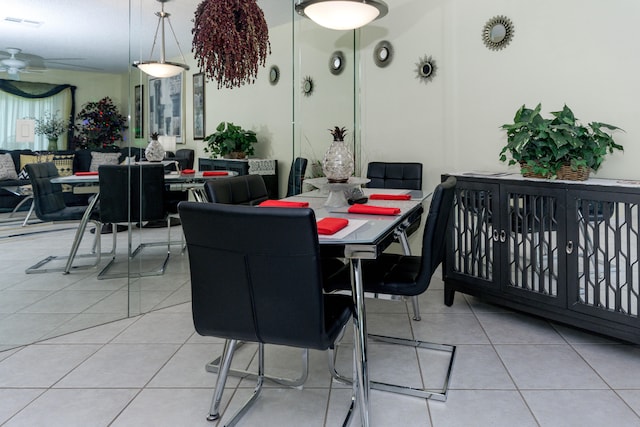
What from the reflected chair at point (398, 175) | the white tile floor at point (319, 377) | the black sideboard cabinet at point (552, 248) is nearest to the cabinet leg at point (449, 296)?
the black sideboard cabinet at point (552, 248)

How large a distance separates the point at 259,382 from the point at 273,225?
973 millimetres

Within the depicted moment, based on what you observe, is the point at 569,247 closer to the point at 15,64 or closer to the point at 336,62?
the point at 336,62

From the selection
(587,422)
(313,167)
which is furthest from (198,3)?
(587,422)

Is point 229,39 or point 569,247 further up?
point 229,39

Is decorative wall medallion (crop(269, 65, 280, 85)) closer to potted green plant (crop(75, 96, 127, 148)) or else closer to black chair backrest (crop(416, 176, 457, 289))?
potted green plant (crop(75, 96, 127, 148))

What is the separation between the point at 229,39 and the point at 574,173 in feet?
7.31

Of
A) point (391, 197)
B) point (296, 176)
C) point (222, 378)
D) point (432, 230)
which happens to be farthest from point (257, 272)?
point (296, 176)

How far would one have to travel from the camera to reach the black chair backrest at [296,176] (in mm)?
3874

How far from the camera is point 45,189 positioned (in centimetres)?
263

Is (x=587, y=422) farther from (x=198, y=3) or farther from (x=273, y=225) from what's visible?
(x=198, y=3)

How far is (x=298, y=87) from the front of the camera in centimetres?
391

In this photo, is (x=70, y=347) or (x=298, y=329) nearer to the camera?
(x=298, y=329)

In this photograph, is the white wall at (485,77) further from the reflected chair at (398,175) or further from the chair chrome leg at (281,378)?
the chair chrome leg at (281,378)

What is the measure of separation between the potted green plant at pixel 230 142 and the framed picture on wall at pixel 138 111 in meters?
0.49
